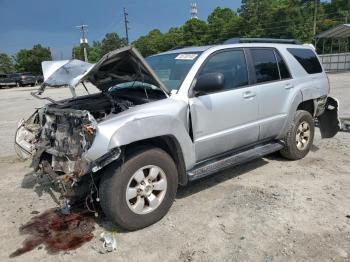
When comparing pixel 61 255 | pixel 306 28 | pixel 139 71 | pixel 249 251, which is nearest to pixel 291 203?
pixel 249 251

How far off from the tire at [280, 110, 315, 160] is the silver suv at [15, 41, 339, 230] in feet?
0.11

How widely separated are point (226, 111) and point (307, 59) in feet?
7.92

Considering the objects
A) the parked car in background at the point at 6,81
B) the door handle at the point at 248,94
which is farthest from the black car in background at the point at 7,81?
the door handle at the point at 248,94

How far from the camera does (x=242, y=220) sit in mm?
3984

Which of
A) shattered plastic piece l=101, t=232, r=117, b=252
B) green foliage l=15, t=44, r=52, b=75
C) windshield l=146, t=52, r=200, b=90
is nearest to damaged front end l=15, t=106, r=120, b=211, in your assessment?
shattered plastic piece l=101, t=232, r=117, b=252

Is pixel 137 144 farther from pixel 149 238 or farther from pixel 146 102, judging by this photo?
pixel 149 238

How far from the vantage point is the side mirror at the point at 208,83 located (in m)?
4.08

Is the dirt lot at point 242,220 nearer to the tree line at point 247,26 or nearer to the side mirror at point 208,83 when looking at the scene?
the side mirror at point 208,83

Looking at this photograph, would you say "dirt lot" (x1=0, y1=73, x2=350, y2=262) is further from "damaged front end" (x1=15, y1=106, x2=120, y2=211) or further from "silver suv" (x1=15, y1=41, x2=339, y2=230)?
"damaged front end" (x1=15, y1=106, x2=120, y2=211)

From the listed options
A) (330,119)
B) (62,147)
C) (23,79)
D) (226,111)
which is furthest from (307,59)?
(23,79)

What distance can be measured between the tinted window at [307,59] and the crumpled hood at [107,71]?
279 cm

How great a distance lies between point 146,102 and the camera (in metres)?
4.12

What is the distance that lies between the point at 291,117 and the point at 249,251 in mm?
2828

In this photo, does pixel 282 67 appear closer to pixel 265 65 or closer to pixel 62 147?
pixel 265 65
